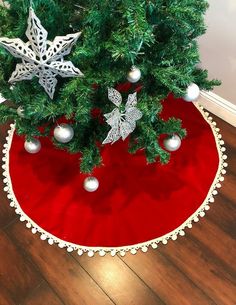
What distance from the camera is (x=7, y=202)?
140cm

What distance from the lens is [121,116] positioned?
3.61 ft

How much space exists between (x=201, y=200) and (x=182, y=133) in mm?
321

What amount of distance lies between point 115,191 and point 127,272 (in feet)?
1.09

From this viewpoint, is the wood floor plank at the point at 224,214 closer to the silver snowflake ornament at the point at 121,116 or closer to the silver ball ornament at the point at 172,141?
the silver ball ornament at the point at 172,141

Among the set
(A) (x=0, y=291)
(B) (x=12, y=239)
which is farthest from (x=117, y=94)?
(A) (x=0, y=291)

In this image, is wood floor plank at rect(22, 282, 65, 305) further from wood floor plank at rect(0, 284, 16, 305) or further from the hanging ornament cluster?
the hanging ornament cluster

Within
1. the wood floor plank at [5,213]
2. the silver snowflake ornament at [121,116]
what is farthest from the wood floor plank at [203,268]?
the wood floor plank at [5,213]

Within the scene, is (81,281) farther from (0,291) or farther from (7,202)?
(7,202)

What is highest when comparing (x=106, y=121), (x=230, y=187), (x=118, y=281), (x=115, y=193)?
(x=106, y=121)

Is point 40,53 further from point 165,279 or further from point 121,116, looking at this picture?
point 165,279

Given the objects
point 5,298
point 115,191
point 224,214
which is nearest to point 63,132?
point 115,191

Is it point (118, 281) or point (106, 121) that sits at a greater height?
point (106, 121)

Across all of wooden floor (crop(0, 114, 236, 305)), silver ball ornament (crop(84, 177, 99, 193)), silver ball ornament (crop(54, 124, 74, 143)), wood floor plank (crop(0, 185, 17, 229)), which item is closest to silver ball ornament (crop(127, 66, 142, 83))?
silver ball ornament (crop(54, 124, 74, 143))

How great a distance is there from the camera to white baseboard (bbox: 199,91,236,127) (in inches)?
61.9
